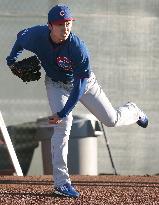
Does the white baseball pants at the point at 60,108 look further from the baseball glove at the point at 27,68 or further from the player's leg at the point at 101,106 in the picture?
the baseball glove at the point at 27,68

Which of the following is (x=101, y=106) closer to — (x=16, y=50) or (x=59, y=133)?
(x=59, y=133)

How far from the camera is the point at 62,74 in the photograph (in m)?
5.98

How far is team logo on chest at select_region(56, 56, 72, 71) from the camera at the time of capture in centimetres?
578

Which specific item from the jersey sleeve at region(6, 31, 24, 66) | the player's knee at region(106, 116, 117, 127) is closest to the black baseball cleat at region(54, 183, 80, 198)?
the player's knee at region(106, 116, 117, 127)

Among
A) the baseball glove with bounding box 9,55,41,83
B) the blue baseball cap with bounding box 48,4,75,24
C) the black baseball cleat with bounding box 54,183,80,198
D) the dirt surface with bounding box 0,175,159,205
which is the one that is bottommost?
the dirt surface with bounding box 0,175,159,205

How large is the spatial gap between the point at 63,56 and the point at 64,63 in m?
0.07

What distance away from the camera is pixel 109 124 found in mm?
6527

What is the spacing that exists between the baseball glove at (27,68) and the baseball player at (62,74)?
9 centimetres

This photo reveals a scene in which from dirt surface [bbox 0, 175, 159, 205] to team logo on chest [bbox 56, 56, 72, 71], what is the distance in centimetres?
109

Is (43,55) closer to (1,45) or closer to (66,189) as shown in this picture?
(66,189)

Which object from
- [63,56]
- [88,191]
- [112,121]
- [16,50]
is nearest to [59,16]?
[63,56]

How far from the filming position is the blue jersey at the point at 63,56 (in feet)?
18.9

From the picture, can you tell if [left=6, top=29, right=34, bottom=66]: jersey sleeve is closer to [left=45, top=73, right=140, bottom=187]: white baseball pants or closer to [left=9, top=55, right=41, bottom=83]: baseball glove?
[left=9, top=55, right=41, bottom=83]: baseball glove

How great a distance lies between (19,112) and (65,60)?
4.38 metres
